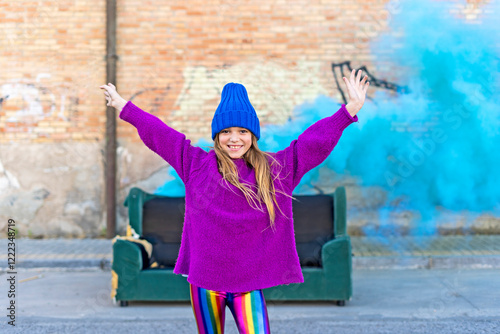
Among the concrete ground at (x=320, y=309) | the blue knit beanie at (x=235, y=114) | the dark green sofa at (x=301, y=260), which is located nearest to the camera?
the blue knit beanie at (x=235, y=114)

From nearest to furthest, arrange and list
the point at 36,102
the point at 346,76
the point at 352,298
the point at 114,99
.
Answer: the point at 114,99 → the point at 352,298 → the point at 346,76 → the point at 36,102

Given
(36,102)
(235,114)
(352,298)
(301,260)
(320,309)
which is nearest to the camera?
(235,114)

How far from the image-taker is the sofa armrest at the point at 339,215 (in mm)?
5352

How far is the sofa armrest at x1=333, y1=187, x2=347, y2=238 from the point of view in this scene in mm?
5352

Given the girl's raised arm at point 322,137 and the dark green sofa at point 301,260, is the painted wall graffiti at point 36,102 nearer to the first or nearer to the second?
the dark green sofa at point 301,260

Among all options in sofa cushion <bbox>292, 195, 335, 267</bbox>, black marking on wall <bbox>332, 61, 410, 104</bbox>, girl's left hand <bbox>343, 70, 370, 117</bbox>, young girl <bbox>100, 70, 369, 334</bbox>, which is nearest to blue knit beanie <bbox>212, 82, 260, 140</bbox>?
young girl <bbox>100, 70, 369, 334</bbox>

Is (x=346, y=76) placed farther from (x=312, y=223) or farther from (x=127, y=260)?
(x=127, y=260)

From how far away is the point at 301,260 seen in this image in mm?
5172

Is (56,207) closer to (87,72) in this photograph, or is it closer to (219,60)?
(87,72)

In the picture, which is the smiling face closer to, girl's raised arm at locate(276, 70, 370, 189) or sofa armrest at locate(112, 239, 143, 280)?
girl's raised arm at locate(276, 70, 370, 189)

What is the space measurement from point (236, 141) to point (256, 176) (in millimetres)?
202

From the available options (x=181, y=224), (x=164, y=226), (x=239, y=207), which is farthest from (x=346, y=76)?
(x=239, y=207)

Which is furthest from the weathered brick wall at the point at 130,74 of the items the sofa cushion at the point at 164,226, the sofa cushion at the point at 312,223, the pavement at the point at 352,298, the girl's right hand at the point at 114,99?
the girl's right hand at the point at 114,99

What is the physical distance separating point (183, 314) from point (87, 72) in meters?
5.01
